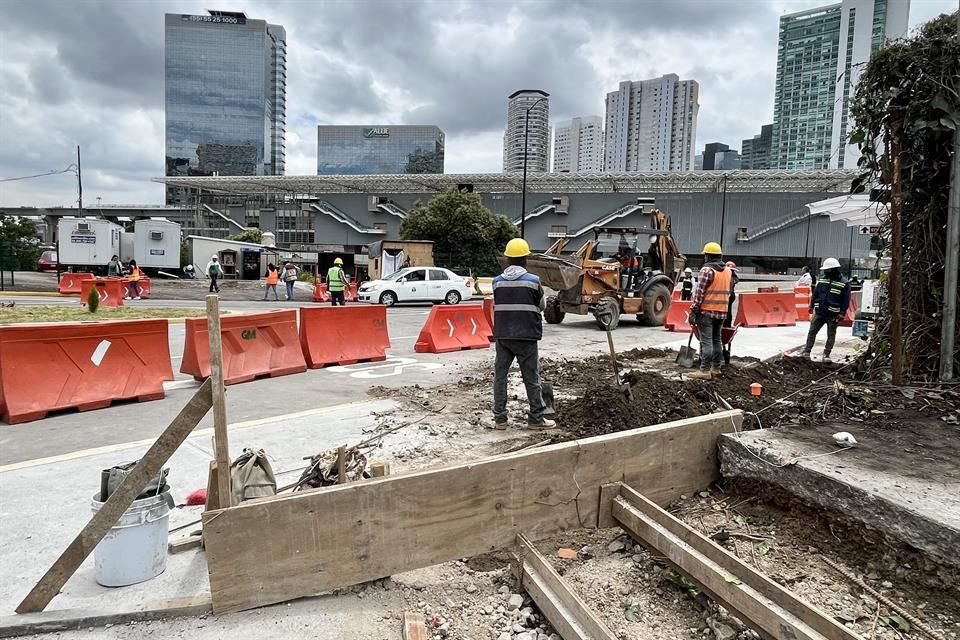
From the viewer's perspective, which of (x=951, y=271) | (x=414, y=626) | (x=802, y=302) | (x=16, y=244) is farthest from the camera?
(x=16, y=244)

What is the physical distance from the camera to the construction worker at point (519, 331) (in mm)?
5941

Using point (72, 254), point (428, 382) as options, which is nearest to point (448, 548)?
point (428, 382)

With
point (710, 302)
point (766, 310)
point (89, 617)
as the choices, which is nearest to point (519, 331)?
point (710, 302)

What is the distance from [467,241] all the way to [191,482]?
46907 millimetres

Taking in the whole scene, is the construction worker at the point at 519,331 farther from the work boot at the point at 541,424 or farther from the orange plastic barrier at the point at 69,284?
the orange plastic barrier at the point at 69,284

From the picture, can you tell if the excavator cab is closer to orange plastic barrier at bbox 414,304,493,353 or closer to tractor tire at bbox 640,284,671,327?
tractor tire at bbox 640,284,671,327

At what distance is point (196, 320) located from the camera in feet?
26.2

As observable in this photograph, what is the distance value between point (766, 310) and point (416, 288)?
13291 millimetres

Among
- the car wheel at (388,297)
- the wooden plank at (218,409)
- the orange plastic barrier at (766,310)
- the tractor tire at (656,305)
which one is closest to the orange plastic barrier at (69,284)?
the car wheel at (388,297)

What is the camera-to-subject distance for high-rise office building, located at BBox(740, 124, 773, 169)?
305 ft

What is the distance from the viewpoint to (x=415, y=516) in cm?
319

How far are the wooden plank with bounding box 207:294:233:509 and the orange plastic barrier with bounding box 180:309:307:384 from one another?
5.45 metres

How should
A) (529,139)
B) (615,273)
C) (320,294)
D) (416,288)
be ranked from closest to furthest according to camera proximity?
(615,273) < (416,288) < (320,294) < (529,139)

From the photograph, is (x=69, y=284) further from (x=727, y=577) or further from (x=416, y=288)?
(x=727, y=577)
